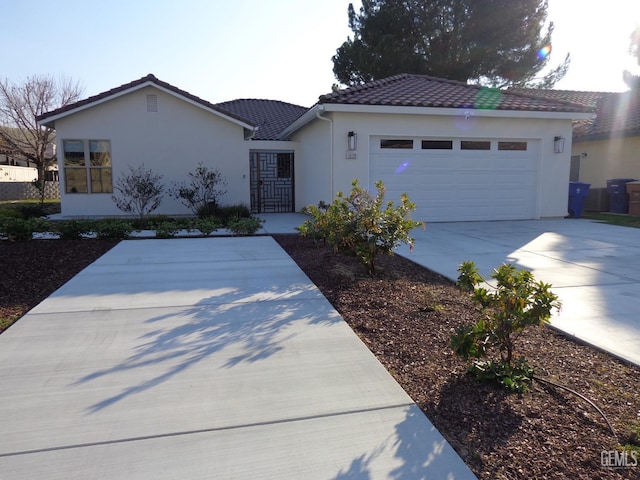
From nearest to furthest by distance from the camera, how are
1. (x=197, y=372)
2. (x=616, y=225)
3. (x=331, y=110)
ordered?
(x=197, y=372) < (x=331, y=110) < (x=616, y=225)

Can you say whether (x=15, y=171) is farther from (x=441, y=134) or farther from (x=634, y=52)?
(x=634, y=52)

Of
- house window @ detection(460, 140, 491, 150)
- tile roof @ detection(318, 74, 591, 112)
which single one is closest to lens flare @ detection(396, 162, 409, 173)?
tile roof @ detection(318, 74, 591, 112)

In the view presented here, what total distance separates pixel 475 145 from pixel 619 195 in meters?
7.17

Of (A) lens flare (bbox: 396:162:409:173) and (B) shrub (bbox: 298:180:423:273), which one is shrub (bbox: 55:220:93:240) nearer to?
(B) shrub (bbox: 298:180:423:273)

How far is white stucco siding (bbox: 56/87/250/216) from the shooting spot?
14461mm

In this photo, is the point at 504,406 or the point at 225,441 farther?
the point at 504,406

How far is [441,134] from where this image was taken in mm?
13086

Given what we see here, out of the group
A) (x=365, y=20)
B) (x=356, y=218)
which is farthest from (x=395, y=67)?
(x=356, y=218)

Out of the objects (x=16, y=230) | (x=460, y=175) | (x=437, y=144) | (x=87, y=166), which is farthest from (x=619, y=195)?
(x=16, y=230)

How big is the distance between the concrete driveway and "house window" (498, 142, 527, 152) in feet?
7.14

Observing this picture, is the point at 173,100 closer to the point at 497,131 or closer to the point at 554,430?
the point at 497,131

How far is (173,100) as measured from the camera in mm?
14812

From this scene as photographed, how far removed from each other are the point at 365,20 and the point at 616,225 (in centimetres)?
1585

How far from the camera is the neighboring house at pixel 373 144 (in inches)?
500
